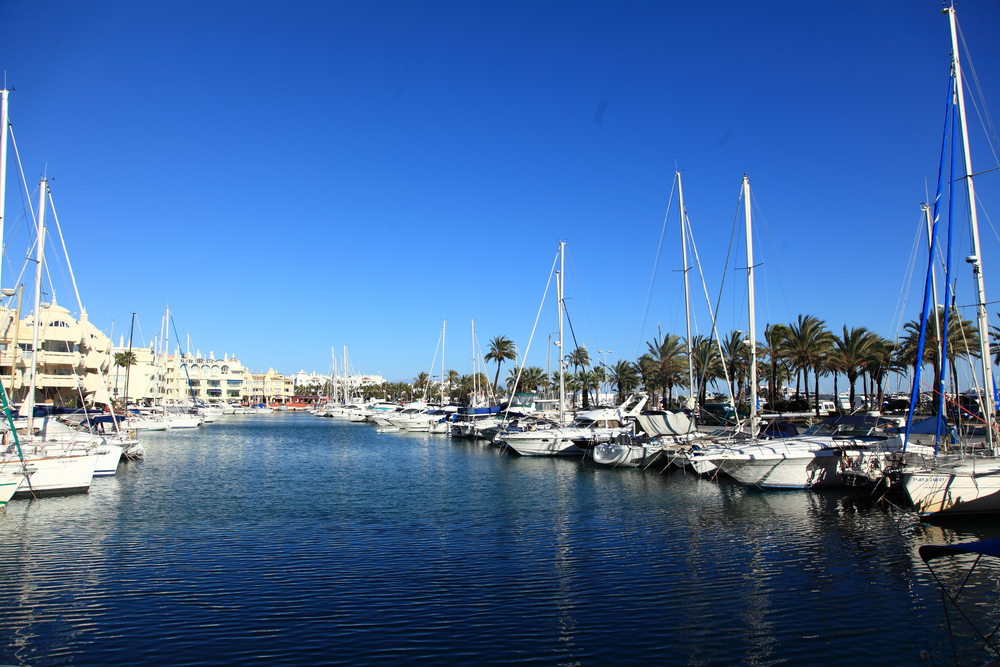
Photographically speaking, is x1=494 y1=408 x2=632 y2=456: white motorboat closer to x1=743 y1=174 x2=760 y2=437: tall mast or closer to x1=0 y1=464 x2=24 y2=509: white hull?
x1=743 y1=174 x2=760 y2=437: tall mast

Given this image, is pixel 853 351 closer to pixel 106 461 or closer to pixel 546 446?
pixel 546 446

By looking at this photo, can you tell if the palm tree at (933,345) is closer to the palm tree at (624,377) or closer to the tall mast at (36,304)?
the palm tree at (624,377)

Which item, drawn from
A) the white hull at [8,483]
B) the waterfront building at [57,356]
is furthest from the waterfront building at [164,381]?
the white hull at [8,483]

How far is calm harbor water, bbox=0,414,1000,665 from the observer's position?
470 inches

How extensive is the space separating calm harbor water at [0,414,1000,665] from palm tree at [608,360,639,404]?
5677cm

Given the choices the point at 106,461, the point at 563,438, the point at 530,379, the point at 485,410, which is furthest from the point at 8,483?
the point at 530,379

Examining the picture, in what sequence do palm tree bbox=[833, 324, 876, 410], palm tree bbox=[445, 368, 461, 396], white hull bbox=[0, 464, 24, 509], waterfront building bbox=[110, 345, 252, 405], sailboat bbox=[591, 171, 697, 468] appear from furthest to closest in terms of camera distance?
palm tree bbox=[445, 368, 461, 396] → waterfront building bbox=[110, 345, 252, 405] → palm tree bbox=[833, 324, 876, 410] → sailboat bbox=[591, 171, 697, 468] → white hull bbox=[0, 464, 24, 509]

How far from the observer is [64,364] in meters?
71.9

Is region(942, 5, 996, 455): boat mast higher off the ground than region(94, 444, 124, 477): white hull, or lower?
higher

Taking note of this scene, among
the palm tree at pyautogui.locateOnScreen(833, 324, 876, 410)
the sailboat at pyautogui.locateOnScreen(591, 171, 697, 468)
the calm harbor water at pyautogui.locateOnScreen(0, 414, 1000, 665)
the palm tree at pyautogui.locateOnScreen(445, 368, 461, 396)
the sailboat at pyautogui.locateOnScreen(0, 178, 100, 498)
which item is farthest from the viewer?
Answer: the palm tree at pyautogui.locateOnScreen(445, 368, 461, 396)

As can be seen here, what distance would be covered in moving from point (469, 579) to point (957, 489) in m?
16.4

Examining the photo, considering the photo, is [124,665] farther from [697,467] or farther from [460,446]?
[460,446]

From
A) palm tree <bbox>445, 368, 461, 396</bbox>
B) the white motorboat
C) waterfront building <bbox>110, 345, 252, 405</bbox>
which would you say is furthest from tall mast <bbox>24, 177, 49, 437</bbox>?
palm tree <bbox>445, 368, 461, 396</bbox>

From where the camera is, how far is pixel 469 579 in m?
16.1
